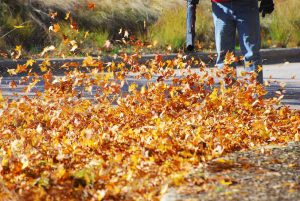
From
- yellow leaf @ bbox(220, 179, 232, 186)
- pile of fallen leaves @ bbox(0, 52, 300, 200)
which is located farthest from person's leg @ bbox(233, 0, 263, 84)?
yellow leaf @ bbox(220, 179, 232, 186)

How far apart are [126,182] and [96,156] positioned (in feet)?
2.43

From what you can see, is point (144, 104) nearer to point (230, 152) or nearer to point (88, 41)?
point (230, 152)

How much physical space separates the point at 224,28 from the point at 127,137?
2.26 m

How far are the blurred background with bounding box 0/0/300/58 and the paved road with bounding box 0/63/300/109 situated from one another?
1620 millimetres

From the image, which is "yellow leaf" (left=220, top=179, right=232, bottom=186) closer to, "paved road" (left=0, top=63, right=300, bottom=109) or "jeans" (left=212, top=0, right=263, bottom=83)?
"jeans" (left=212, top=0, right=263, bottom=83)

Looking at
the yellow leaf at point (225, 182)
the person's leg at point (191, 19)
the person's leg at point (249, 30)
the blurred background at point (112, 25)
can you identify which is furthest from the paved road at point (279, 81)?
the yellow leaf at point (225, 182)

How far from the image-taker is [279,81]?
10.6 metres

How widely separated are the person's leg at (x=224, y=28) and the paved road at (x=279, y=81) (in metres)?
1.14

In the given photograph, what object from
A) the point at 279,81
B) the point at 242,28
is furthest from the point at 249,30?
the point at 279,81

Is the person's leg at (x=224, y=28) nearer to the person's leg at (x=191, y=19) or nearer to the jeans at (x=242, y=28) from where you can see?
the jeans at (x=242, y=28)

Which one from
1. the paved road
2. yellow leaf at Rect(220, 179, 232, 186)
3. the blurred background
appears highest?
the blurred background

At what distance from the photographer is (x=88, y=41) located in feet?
45.2

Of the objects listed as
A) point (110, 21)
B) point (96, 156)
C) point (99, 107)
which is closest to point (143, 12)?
point (110, 21)

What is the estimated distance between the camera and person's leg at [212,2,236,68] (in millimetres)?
7181
